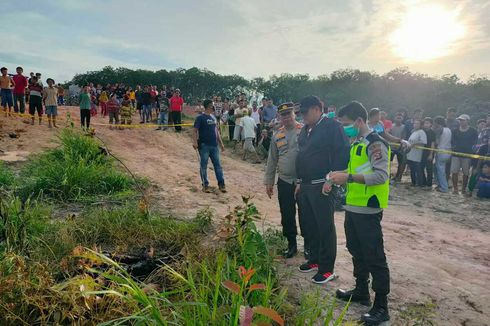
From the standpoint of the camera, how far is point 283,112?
13.4 ft

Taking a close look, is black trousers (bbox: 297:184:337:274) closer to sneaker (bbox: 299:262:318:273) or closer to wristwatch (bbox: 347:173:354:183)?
sneaker (bbox: 299:262:318:273)

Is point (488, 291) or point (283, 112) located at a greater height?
point (283, 112)

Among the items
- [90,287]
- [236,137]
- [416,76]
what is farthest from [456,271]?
[416,76]

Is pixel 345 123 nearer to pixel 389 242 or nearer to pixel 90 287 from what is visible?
pixel 90 287

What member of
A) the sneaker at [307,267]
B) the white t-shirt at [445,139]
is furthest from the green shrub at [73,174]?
the white t-shirt at [445,139]

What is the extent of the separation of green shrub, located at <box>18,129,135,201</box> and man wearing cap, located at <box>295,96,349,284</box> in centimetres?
374

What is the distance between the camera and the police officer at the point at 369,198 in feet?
9.14

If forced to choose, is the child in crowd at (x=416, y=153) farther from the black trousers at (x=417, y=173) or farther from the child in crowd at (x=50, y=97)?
the child in crowd at (x=50, y=97)

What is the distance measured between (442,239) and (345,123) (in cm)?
354

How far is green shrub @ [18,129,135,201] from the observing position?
568 centimetres

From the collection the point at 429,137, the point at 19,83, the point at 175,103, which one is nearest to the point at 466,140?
the point at 429,137

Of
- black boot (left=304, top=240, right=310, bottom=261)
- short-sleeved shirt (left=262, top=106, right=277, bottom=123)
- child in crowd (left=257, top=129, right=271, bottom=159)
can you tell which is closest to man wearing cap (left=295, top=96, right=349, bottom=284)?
black boot (left=304, top=240, right=310, bottom=261)

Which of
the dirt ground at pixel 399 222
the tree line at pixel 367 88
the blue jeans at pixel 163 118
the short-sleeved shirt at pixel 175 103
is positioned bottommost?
the dirt ground at pixel 399 222

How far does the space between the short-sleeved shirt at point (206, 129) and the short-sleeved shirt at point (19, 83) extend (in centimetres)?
750
